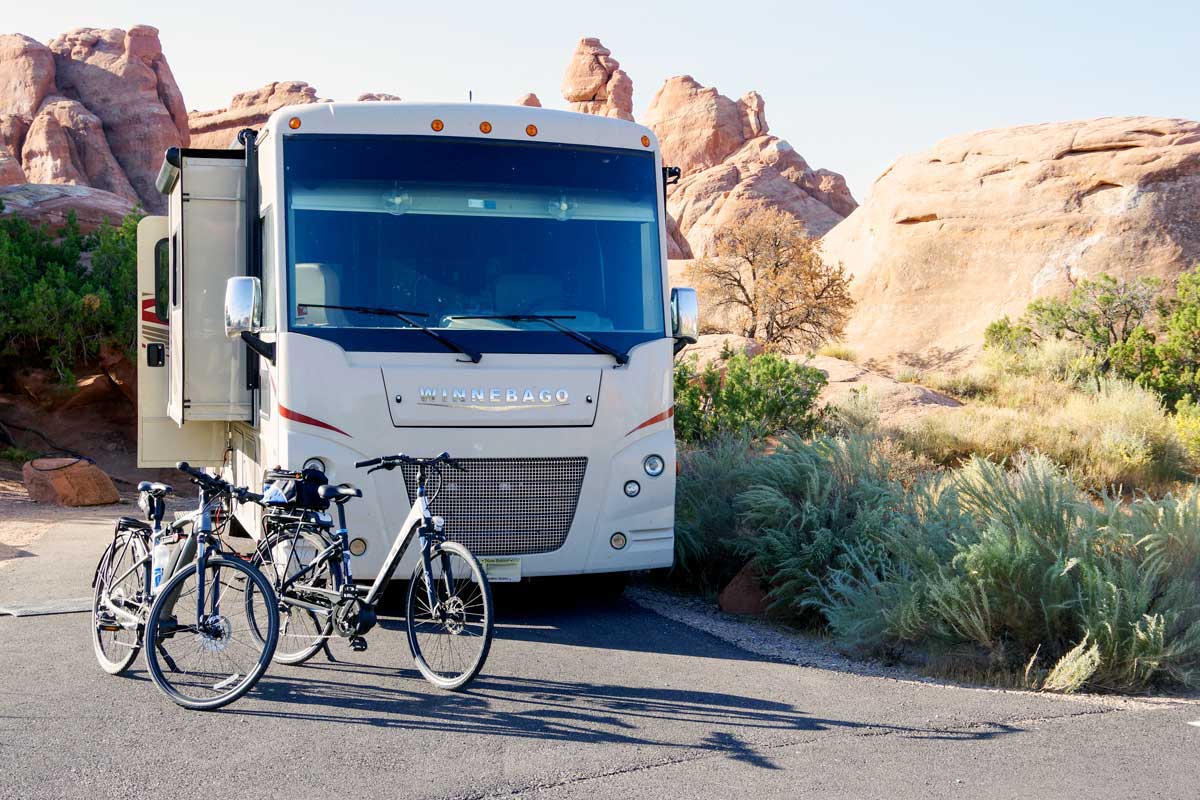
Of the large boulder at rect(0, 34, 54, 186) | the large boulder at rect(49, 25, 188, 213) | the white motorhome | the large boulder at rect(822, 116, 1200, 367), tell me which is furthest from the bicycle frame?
the large boulder at rect(0, 34, 54, 186)

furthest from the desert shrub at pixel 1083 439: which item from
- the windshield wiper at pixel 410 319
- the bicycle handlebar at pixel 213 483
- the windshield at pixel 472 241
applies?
the bicycle handlebar at pixel 213 483

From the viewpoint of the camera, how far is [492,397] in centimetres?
685

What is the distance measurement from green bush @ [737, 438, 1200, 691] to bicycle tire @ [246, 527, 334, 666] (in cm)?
286

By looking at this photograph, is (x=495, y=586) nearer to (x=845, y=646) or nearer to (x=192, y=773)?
(x=845, y=646)

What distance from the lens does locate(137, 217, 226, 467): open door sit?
9.14 m

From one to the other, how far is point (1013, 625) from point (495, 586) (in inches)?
144

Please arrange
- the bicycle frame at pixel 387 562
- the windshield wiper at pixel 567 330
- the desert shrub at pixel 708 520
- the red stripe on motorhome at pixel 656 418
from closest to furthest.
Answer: the bicycle frame at pixel 387 562 < the windshield wiper at pixel 567 330 < the red stripe on motorhome at pixel 656 418 < the desert shrub at pixel 708 520

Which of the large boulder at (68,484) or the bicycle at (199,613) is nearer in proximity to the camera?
the bicycle at (199,613)

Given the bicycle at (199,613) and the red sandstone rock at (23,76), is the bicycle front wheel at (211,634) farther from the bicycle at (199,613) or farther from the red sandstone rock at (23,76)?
the red sandstone rock at (23,76)

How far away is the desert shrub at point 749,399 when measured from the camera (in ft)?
39.6

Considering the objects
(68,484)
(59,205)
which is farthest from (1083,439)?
(59,205)

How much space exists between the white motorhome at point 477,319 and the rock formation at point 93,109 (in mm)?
56435

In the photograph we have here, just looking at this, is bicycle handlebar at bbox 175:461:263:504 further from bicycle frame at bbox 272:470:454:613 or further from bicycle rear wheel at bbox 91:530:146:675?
bicycle rear wheel at bbox 91:530:146:675

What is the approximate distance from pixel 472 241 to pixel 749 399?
559cm
